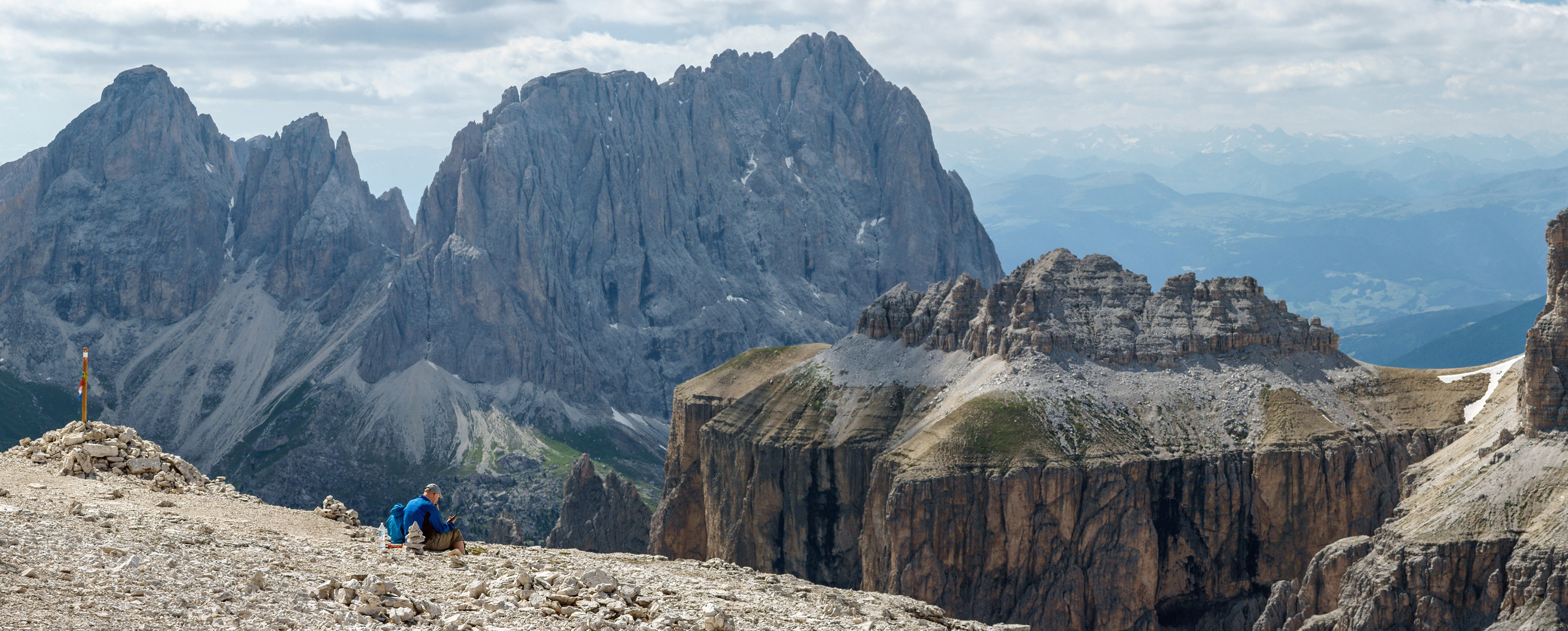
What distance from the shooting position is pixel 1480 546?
10894cm

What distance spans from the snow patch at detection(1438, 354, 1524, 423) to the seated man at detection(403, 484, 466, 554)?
13064 cm

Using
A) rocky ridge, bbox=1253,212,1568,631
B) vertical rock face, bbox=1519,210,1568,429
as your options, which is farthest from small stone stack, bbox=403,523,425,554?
vertical rock face, bbox=1519,210,1568,429

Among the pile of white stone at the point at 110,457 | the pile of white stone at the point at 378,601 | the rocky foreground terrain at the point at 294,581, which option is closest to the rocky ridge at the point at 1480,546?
the rocky foreground terrain at the point at 294,581

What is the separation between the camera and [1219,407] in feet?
524

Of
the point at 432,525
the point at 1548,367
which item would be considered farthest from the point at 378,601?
the point at 1548,367

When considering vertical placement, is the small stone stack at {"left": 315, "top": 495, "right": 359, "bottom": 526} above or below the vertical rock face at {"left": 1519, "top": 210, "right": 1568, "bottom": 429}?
below

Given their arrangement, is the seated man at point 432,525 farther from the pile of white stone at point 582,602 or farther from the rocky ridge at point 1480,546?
the rocky ridge at point 1480,546

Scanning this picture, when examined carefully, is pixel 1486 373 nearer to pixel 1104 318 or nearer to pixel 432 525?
pixel 1104 318

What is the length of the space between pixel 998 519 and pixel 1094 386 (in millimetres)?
22994

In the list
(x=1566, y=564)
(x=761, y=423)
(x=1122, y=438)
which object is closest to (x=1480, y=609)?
(x=1566, y=564)

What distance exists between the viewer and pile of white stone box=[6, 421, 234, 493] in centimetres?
5266

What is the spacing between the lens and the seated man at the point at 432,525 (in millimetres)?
46781

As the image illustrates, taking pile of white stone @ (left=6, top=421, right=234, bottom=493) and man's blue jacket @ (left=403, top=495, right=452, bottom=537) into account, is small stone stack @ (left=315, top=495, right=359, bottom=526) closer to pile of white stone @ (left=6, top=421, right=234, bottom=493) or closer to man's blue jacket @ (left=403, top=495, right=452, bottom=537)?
pile of white stone @ (left=6, top=421, right=234, bottom=493)

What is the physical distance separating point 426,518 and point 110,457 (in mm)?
15669
